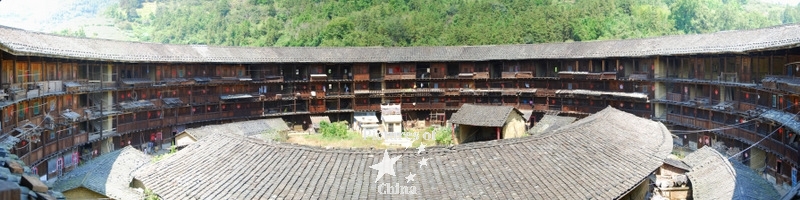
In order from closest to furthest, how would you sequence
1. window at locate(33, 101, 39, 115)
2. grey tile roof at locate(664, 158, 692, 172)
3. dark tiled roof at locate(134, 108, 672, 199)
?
1. dark tiled roof at locate(134, 108, 672, 199)
2. grey tile roof at locate(664, 158, 692, 172)
3. window at locate(33, 101, 39, 115)

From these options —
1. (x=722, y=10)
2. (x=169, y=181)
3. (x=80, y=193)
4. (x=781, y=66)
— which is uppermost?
(x=722, y=10)

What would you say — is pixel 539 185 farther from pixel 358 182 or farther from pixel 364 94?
pixel 364 94

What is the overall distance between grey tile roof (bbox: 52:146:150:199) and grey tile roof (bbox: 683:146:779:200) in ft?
80.7

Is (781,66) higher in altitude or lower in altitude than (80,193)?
higher

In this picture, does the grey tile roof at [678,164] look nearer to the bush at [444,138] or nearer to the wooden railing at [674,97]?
the wooden railing at [674,97]

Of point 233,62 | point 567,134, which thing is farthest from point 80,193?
point 233,62

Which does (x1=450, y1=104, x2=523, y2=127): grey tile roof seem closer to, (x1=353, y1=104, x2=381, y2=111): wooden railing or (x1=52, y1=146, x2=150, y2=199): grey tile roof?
(x1=353, y1=104, x2=381, y2=111): wooden railing

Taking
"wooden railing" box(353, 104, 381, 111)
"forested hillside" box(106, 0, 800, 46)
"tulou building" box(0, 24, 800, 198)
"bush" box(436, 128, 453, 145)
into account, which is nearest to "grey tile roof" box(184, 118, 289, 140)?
"tulou building" box(0, 24, 800, 198)

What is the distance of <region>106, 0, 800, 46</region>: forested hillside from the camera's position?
101 meters

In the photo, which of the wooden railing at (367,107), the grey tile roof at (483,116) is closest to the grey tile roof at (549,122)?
the grey tile roof at (483,116)

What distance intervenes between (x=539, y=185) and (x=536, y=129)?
38.5 meters

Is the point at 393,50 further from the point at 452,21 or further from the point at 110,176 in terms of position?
the point at 452,21

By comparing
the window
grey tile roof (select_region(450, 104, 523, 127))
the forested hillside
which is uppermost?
the forested hillside

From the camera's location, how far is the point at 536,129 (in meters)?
52.9
